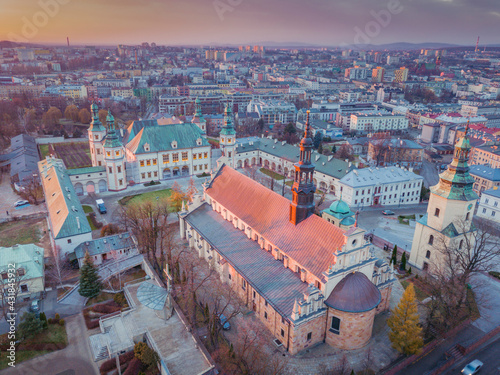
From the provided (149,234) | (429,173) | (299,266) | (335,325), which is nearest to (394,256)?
(335,325)

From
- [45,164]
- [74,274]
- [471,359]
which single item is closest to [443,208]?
[471,359]

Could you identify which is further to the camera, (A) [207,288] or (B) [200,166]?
(B) [200,166]

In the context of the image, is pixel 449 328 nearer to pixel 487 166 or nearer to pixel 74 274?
pixel 74 274

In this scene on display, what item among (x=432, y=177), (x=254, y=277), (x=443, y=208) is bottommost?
(x=432, y=177)

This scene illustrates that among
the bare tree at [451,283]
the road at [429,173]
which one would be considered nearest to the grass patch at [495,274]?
the bare tree at [451,283]

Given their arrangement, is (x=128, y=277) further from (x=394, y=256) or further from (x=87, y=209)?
(x=394, y=256)

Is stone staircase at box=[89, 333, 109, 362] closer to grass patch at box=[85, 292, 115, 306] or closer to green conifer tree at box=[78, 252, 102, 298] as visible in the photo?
grass patch at box=[85, 292, 115, 306]
